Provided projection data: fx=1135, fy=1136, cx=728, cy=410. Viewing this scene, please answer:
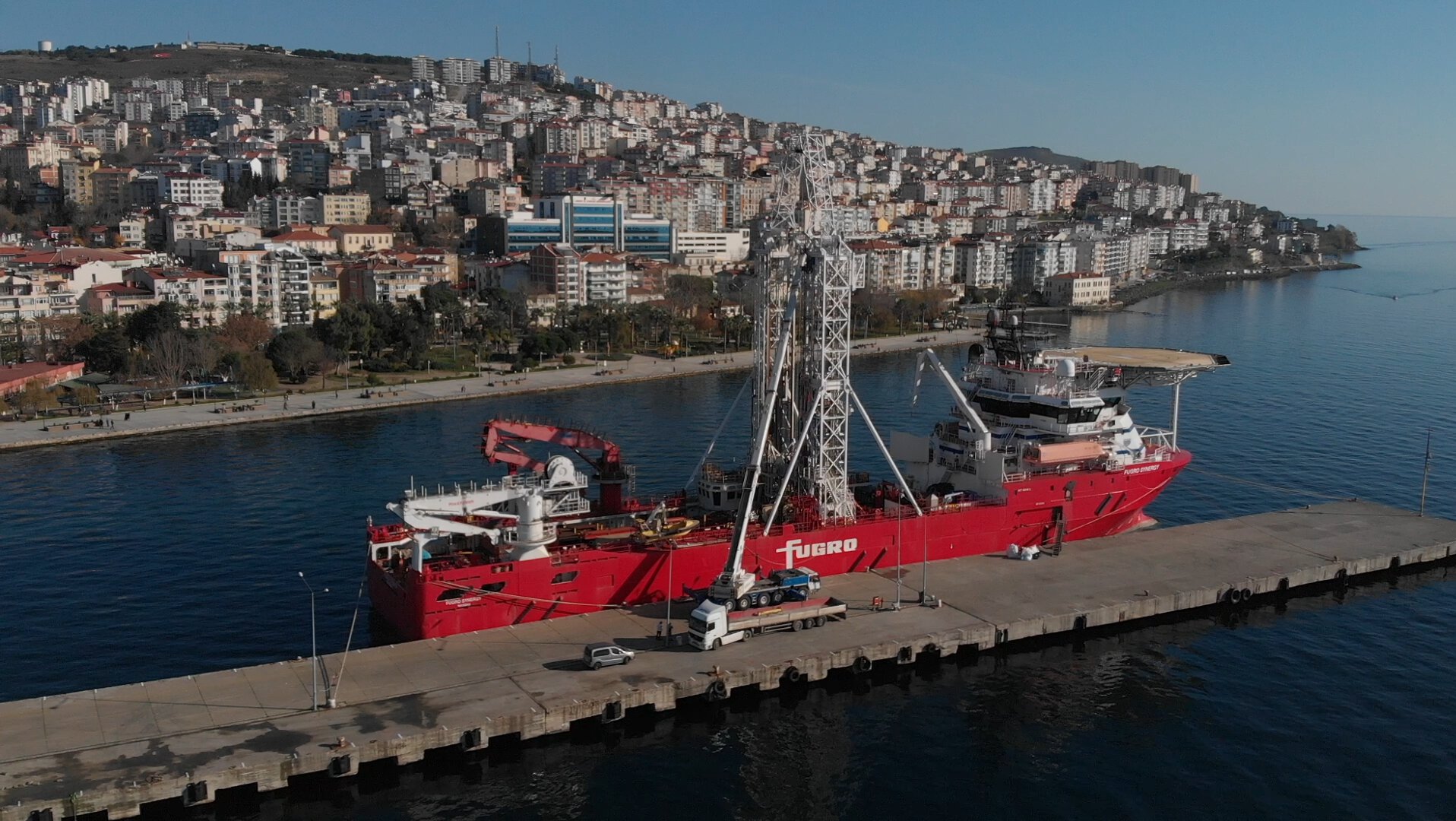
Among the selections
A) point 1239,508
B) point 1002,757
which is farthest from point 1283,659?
point 1239,508

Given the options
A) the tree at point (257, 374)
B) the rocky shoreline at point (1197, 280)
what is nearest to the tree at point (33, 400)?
the tree at point (257, 374)

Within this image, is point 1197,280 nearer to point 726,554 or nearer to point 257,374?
point 257,374

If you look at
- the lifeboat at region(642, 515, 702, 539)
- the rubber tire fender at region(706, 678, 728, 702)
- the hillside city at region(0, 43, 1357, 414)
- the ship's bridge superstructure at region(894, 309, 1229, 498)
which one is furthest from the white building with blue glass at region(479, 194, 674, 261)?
the rubber tire fender at region(706, 678, 728, 702)

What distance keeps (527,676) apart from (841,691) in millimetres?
7359

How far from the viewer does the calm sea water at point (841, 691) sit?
22.4m

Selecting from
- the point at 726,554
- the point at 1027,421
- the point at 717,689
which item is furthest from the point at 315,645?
the point at 1027,421

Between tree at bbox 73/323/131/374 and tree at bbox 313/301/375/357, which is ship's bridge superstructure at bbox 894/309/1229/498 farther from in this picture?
tree at bbox 73/323/131/374

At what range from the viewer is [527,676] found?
82.7ft

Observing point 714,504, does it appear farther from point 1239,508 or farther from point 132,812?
point 1239,508

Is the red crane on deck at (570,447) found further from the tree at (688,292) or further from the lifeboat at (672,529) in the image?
the tree at (688,292)

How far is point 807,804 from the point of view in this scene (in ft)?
72.6

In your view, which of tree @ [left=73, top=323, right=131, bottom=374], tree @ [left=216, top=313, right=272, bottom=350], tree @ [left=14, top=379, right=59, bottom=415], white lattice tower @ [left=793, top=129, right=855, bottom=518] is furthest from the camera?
tree @ [left=216, top=313, right=272, bottom=350]

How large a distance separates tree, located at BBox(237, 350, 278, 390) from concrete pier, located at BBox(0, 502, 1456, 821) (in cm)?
4070

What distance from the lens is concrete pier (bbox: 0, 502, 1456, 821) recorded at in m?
21.0
